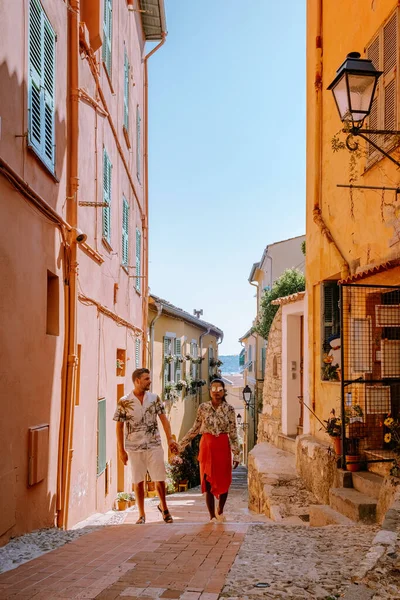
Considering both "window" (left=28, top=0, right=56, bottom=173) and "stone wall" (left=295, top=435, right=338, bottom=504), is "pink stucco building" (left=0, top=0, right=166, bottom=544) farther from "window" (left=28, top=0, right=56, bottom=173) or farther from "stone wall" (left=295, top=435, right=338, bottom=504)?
"stone wall" (left=295, top=435, right=338, bottom=504)

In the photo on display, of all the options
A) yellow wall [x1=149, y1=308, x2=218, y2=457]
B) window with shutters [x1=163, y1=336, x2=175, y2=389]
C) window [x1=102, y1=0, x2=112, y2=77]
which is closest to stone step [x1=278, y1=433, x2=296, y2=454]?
yellow wall [x1=149, y1=308, x2=218, y2=457]

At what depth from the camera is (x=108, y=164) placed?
422 inches

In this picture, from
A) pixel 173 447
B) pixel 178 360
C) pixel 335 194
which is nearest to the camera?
pixel 173 447

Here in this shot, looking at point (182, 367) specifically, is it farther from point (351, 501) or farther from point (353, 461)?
point (351, 501)

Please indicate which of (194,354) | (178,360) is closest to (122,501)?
(178,360)

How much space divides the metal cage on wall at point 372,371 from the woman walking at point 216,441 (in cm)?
150

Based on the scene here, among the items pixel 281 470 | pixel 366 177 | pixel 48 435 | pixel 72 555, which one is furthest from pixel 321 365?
pixel 72 555

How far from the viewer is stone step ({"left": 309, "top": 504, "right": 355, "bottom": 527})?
262 inches

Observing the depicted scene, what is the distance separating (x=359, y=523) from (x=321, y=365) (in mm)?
3691

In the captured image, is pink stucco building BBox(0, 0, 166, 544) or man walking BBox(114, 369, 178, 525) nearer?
pink stucco building BBox(0, 0, 166, 544)

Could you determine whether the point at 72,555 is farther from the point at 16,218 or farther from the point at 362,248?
the point at 362,248

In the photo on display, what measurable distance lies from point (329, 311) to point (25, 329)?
5526 millimetres

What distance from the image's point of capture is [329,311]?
384 inches

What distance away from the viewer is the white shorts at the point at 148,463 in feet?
21.9
